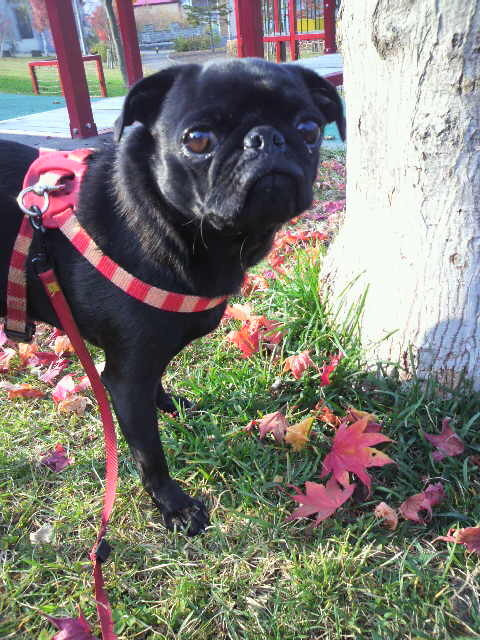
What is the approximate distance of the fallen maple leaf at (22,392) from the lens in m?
2.53

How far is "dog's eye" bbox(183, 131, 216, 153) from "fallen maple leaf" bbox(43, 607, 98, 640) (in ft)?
4.62

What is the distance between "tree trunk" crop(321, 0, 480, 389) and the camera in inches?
69.6

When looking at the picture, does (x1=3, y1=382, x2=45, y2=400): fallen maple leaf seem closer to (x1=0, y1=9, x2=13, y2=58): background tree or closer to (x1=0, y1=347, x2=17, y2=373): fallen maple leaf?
(x1=0, y1=347, x2=17, y2=373): fallen maple leaf

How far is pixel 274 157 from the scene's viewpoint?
1.42 metres

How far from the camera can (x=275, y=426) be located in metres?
2.11

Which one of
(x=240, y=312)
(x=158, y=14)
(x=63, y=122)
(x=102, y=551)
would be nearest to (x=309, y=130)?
(x=240, y=312)

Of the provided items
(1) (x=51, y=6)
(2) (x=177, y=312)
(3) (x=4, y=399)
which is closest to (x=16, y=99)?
(1) (x=51, y=6)

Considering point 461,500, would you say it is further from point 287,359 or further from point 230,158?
point 230,158

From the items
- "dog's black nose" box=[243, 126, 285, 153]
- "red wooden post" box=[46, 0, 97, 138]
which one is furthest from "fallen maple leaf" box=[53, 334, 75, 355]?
"red wooden post" box=[46, 0, 97, 138]

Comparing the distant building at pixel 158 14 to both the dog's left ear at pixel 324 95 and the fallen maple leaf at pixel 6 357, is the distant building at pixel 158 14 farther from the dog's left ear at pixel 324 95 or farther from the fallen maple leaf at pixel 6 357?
the dog's left ear at pixel 324 95

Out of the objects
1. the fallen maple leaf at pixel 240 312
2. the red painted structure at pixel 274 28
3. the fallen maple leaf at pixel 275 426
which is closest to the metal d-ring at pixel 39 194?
the fallen maple leaf at pixel 275 426

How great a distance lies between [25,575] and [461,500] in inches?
60.1

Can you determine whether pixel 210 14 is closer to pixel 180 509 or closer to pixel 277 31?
pixel 277 31

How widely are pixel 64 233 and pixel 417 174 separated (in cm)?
134
